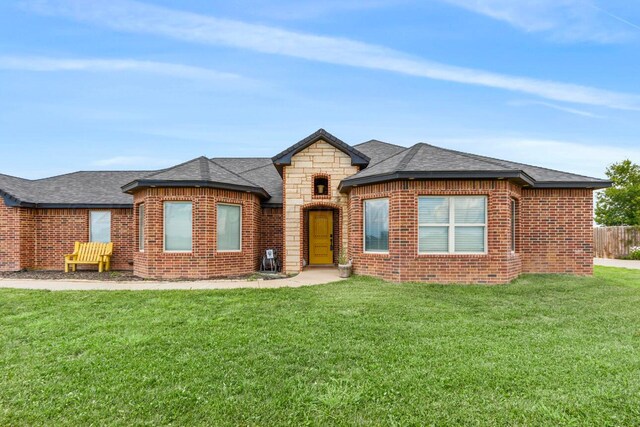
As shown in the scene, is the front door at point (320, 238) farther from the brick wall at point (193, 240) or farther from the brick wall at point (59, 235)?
the brick wall at point (59, 235)

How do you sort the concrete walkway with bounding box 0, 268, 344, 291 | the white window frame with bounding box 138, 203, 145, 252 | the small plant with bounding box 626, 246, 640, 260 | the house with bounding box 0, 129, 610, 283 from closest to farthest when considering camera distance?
the concrete walkway with bounding box 0, 268, 344, 291 < the house with bounding box 0, 129, 610, 283 < the white window frame with bounding box 138, 203, 145, 252 < the small plant with bounding box 626, 246, 640, 260

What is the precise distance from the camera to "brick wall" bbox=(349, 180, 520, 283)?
364 inches

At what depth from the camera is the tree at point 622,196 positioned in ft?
88.1

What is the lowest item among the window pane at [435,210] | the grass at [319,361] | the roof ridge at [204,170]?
the grass at [319,361]

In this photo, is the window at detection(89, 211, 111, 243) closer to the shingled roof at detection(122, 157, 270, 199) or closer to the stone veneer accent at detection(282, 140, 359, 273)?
the shingled roof at detection(122, 157, 270, 199)

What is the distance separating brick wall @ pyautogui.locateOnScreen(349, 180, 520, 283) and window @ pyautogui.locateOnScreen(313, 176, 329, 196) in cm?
345

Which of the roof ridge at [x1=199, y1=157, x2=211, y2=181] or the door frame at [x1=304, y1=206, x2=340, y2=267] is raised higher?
the roof ridge at [x1=199, y1=157, x2=211, y2=181]

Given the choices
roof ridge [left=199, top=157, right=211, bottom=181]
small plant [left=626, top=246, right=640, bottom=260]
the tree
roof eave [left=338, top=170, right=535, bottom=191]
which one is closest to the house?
roof eave [left=338, top=170, right=535, bottom=191]

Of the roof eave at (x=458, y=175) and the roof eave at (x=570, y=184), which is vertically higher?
the roof eave at (x=458, y=175)

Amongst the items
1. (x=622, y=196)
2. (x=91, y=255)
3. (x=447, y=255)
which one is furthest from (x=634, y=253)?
(x=91, y=255)

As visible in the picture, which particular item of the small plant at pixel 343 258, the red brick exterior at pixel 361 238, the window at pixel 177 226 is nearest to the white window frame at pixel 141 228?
the red brick exterior at pixel 361 238

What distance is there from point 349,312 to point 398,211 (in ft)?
13.2

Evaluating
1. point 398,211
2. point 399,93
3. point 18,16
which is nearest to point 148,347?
point 398,211

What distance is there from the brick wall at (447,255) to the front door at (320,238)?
4.60 metres
